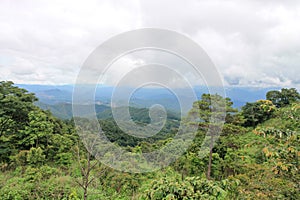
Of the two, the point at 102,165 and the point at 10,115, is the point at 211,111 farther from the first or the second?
the point at 10,115

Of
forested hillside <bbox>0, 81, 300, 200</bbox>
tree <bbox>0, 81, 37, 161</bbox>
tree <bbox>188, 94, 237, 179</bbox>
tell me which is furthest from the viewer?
tree <bbox>0, 81, 37, 161</bbox>

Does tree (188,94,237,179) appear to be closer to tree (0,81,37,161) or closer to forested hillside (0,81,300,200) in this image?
forested hillside (0,81,300,200)

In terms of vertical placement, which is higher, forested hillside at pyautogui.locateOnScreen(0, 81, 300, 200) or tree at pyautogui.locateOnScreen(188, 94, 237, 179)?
tree at pyautogui.locateOnScreen(188, 94, 237, 179)

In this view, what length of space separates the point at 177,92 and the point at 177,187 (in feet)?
9.83

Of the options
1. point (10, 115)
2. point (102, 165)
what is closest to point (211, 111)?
point (102, 165)

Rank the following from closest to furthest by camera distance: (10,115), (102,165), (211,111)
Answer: (211,111) → (102,165) → (10,115)

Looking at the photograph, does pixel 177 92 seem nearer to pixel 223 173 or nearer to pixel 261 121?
pixel 223 173

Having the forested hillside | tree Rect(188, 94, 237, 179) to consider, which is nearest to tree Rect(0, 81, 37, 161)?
the forested hillside

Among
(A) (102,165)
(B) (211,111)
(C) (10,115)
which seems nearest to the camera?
(B) (211,111)

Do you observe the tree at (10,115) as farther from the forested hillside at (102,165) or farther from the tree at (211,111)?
the tree at (211,111)

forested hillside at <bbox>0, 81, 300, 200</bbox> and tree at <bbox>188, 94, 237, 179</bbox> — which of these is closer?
forested hillside at <bbox>0, 81, 300, 200</bbox>

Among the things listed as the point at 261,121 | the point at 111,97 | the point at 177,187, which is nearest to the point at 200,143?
the point at 111,97

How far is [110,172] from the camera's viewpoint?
7734mm

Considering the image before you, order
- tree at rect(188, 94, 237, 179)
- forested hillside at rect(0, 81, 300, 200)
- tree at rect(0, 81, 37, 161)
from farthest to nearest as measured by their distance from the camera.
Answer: tree at rect(0, 81, 37, 161)
tree at rect(188, 94, 237, 179)
forested hillside at rect(0, 81, 300, 200)
